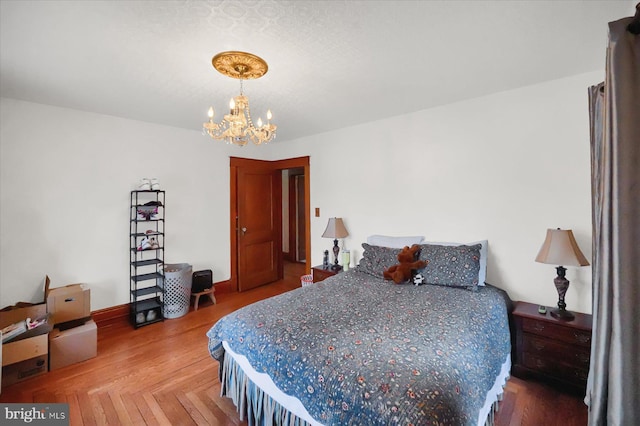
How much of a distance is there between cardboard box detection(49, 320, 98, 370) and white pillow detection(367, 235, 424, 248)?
9.44 feet

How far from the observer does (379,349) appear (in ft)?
4.44

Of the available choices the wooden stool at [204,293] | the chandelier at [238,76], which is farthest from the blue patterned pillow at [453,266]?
the wooden stool at [204,293]

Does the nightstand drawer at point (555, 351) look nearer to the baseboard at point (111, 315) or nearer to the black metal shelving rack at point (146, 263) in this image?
→ the black metal shelving rack at point (146, 263)

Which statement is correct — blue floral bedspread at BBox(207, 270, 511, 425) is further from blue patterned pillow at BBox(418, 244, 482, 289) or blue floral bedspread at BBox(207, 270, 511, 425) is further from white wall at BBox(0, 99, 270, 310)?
white wall at BBox(0, 99, 270, 310)

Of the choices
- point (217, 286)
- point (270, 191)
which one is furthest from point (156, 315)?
point (270, 191)

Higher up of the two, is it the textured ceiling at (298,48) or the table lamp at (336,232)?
the textured ceiling at (298,48)

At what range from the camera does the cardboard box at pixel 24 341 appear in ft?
6.86

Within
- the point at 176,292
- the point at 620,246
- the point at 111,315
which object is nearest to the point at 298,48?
the point at 620,246

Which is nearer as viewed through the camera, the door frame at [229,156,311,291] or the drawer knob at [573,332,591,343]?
the drawer knob at [573,332,591,343]

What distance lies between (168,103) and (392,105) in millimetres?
2263

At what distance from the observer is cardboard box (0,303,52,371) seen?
2092 millimetres

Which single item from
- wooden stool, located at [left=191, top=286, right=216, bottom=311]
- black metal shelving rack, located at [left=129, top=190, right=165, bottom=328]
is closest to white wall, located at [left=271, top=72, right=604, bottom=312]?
wooden stool, located at [left=191, top=286, right=216, bottom=311]

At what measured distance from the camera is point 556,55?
1.92 metres

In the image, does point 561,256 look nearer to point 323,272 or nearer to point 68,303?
point 323,272
